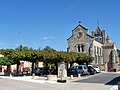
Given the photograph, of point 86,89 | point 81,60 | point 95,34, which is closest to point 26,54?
point 81,60

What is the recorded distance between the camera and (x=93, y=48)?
206ft

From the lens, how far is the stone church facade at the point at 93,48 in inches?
2494

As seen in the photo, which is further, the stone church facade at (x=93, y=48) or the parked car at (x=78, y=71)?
the stone church facade at (x=93, y=48)

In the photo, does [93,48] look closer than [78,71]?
No

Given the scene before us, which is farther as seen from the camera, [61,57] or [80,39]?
[80,39]

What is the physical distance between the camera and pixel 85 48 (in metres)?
64.0

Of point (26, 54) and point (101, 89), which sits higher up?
point (26, 54)

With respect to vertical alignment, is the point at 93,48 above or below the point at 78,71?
above

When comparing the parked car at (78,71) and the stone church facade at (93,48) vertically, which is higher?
the stone church facade at (93,48)

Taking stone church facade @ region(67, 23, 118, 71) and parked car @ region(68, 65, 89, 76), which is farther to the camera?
stone church facade @ region(67, 23, 118, 71)

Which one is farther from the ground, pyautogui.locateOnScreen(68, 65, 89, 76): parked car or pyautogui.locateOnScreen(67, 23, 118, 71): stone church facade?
pyautogui.locateOnScreen(67, 23, 118, 71): stone church facade

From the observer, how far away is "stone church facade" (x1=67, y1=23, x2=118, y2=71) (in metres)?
63.3

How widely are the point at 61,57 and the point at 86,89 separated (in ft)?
54.3

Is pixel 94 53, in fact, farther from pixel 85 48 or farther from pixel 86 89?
pixel 86 89
